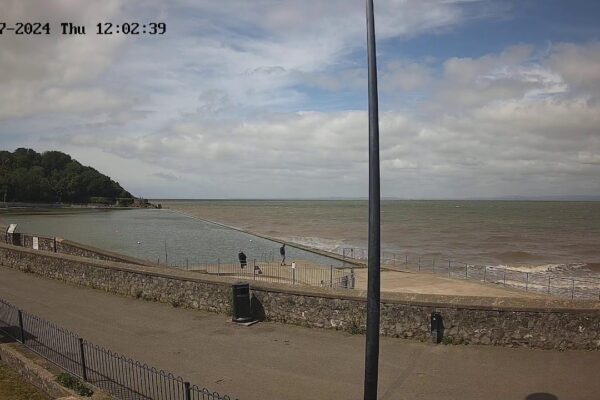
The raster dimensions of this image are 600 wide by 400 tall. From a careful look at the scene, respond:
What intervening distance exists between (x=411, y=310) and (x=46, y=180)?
180 meters

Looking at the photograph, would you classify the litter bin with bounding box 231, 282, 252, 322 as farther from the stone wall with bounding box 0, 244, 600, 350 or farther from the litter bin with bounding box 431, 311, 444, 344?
the litter bin with bounding box 431, 311, 444, 344

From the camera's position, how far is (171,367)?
30.5ft

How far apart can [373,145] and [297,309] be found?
6.97 metres

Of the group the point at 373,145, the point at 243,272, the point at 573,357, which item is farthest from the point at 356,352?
the point at 243,272

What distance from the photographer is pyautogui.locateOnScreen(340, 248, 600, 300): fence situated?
84.8 ft

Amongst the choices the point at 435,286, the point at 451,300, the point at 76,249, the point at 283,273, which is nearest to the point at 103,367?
the point at 451,300

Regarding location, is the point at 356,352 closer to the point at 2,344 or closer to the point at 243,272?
the point at 2,344

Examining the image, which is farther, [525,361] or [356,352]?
[356,352]

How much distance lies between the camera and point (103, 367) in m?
8.91

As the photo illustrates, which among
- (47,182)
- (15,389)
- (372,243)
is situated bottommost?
(15,389)

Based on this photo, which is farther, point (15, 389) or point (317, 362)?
point (317, 362)

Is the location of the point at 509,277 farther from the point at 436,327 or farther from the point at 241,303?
the point at 241,303

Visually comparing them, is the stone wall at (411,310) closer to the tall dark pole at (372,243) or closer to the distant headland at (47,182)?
the tall dark pole at (372,243)


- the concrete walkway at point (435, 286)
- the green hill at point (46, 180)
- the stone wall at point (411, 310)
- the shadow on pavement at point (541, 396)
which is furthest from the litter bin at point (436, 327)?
the green hill at point (46, 180)
